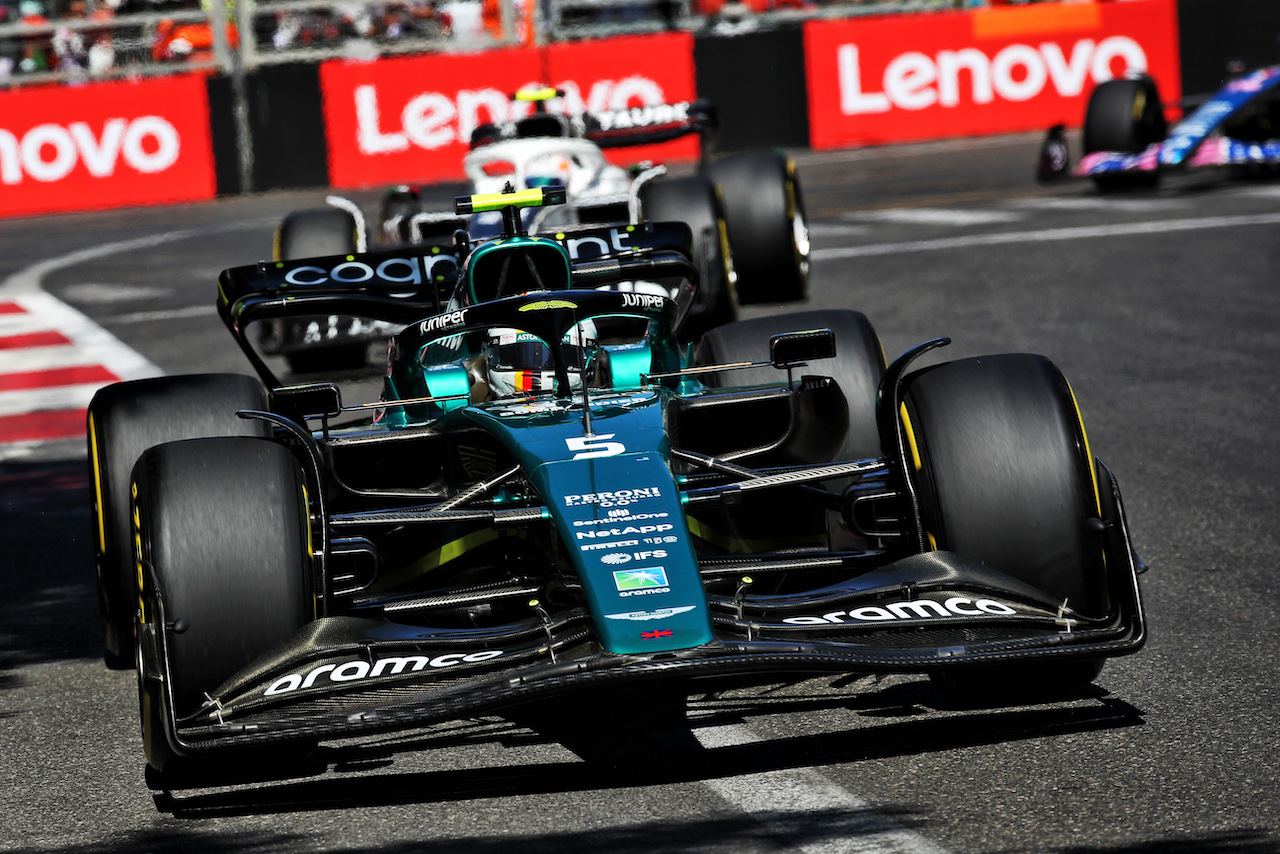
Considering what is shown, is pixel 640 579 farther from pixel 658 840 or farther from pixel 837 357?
pixel 837 357

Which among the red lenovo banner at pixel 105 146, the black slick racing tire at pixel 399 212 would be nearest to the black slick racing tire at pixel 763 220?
the black slick racing tire at pixel 399 212

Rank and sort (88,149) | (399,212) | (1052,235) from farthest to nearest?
1. (88,149)
2. (1052,235)
3. (399,212)

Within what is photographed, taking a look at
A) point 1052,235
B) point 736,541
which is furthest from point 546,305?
point 1052,235

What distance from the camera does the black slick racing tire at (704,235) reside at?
10.2 meters

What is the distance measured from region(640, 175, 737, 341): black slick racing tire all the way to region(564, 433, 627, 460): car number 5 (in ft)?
16.5

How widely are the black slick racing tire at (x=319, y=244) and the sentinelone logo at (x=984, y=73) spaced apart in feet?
41.2

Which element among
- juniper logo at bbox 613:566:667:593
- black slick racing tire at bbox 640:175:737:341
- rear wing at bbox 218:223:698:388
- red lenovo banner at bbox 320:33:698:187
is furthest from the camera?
red lenovo banner at bbox 320:33:698:187

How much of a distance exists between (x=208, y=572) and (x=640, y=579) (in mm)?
1115

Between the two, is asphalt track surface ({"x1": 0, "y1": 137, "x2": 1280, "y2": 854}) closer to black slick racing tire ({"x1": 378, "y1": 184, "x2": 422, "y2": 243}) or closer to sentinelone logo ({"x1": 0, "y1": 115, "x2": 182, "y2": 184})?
black slick racing tire ({"x1": 378, "y1": 184, "x2": 422, "y2": 243})

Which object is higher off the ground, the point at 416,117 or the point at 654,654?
the point at 416,117

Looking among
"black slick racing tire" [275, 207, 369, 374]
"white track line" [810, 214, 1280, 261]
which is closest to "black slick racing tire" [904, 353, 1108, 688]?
"black slick racing tire" [275, 207, 369, 374]

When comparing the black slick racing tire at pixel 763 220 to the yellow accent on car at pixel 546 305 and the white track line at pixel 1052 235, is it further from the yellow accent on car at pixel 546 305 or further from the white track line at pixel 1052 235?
the yellow accent on car at pixel 546 305

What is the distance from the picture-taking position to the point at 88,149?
21.6 meters

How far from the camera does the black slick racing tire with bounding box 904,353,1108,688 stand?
4703 millimetres
